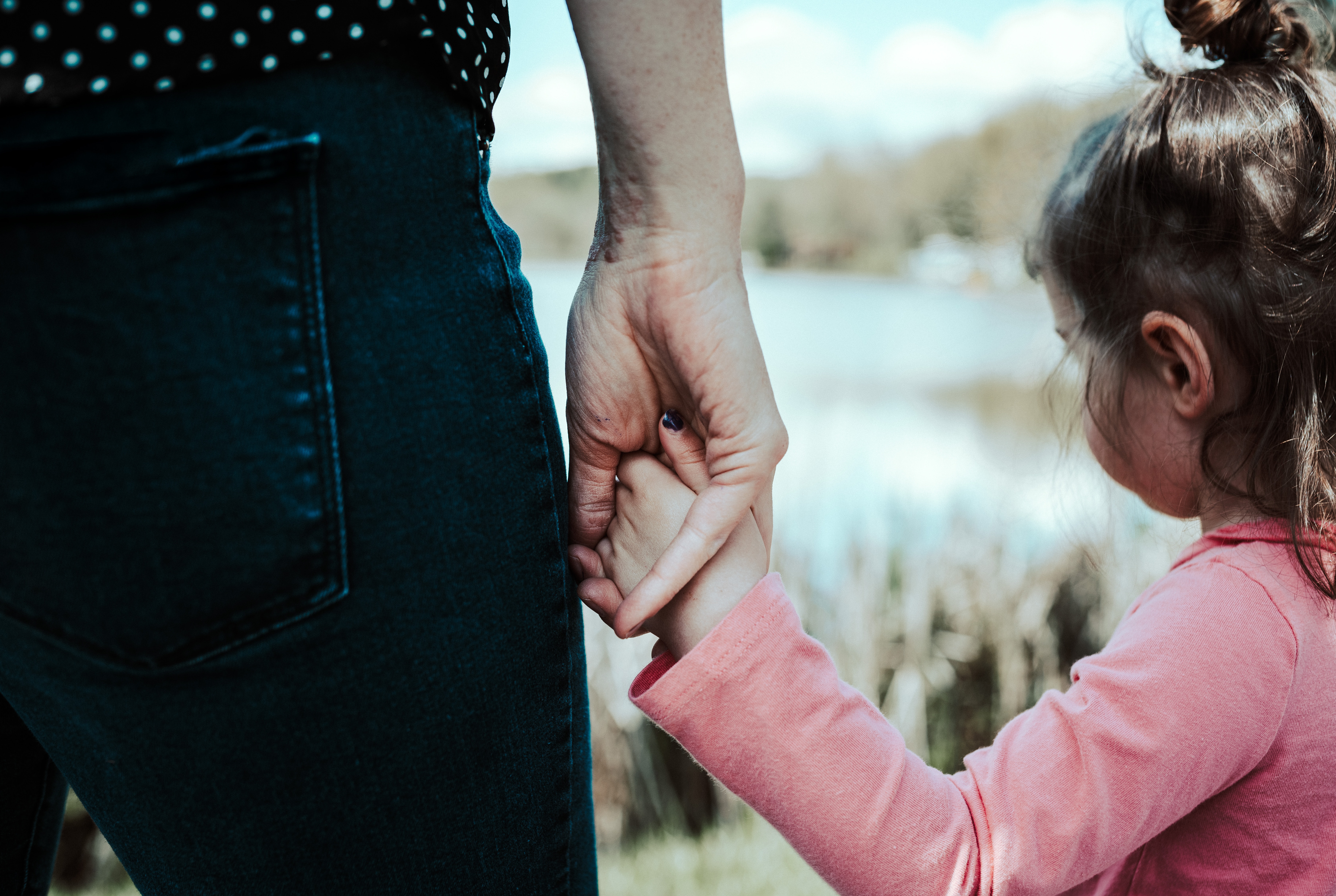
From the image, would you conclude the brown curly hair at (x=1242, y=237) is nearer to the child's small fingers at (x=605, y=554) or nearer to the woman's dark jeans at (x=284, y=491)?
the child's small fingers at (x=605, y=554)

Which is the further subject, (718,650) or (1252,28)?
(1252,28)

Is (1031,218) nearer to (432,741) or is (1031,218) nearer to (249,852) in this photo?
(432,741)

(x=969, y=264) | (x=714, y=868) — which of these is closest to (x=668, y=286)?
(x=714, y=868)

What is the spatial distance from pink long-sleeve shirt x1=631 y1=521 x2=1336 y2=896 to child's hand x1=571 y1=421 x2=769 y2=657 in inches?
1.1

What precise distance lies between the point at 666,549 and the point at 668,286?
250 mm

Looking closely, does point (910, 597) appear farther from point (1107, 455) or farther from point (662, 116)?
point (662, 116)

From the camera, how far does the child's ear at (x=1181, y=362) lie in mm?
968

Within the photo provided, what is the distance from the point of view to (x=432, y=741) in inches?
25.1

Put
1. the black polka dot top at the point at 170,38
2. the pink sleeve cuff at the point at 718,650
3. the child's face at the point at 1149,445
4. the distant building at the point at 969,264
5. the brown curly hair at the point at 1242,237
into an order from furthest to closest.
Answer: the distant building at the point at 969,264 < the child's face at the point at 1149,445 < the brown curly hair at the point at 1242,237 < the pink sleeve cuff at the point at 718,650 < the black polka dot top at the point at 170,38

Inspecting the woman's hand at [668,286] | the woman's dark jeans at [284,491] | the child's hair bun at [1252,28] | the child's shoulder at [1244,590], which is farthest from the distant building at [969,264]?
the woman's dark jeans at [284,491]

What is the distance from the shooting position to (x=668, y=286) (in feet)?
2.49

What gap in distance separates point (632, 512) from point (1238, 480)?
681mm

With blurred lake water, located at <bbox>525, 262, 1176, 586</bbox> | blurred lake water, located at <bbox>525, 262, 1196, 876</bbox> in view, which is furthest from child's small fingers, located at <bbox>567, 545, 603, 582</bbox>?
Answer: blurred lake water, located at <bbox>525, 262, 1196, 876</bbox>

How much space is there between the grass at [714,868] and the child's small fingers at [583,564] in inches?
59.1
